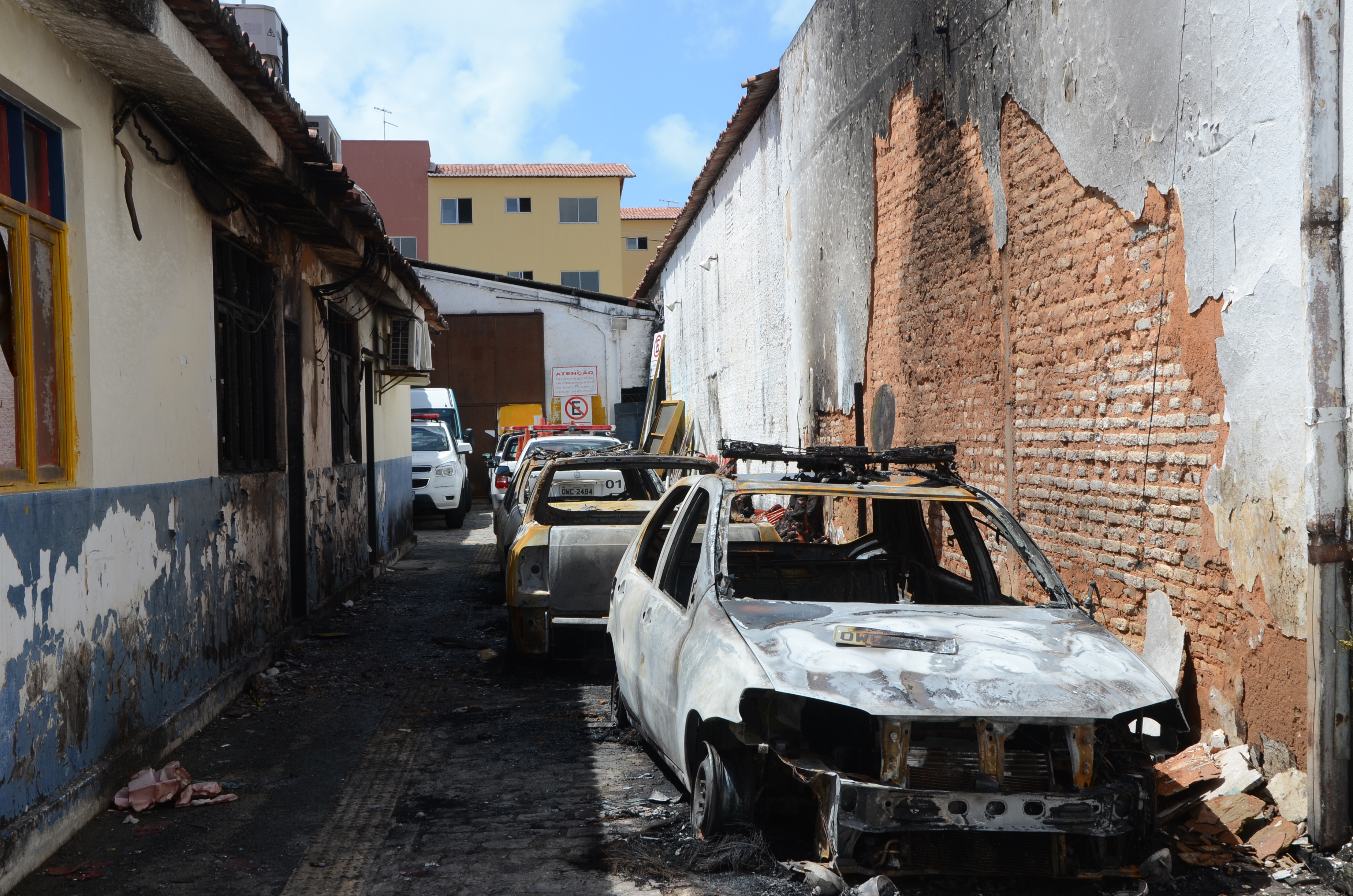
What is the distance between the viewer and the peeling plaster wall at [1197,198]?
4.66 m

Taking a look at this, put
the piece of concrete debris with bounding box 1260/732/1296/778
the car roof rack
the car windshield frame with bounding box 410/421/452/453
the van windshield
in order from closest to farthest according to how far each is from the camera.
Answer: the piece of concrete debris with bounding box 1260/732/1296/778, the car roof rack, the car windshield frame with bounding box 410/421/452/453, the van windshield

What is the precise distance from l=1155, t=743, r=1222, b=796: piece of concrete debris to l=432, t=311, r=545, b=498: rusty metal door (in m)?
25.9

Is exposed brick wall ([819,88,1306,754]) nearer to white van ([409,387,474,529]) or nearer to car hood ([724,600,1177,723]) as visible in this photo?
car hood ([724,600,1177,723])

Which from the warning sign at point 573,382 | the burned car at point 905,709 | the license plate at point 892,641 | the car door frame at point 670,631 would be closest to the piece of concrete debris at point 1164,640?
the burned car at point 905,709

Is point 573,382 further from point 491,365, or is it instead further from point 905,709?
point 905,709

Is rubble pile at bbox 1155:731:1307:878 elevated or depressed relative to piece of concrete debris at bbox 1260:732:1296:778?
depressed

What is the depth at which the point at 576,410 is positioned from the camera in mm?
28000

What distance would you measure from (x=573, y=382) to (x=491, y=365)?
2.77m

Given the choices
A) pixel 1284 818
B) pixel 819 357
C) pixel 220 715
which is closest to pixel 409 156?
pixel 819 357

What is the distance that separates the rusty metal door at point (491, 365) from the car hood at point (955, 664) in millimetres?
26340

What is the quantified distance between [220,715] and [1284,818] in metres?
5.62

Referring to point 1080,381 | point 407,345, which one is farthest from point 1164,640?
point 407,345

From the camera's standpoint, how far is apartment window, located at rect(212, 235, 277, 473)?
7770mm

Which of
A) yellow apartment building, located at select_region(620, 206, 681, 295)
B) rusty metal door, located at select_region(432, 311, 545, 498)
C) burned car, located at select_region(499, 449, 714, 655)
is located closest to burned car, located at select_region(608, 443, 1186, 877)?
burned car, located at select_region(499, 449, 714, 655)
